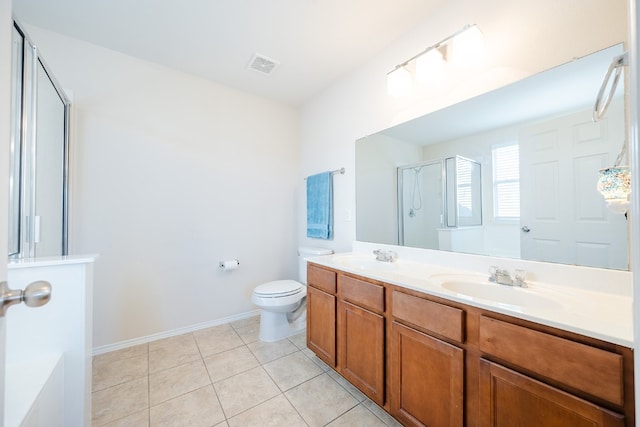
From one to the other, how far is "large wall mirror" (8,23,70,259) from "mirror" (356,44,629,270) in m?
2.17

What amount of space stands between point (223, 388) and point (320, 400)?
64 centimetres

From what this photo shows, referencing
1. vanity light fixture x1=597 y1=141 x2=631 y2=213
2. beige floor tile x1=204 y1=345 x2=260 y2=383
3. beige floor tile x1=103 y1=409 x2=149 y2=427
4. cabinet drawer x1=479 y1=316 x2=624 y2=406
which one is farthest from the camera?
beige floor tile x1=204 y1=345 x2=260 y2=383

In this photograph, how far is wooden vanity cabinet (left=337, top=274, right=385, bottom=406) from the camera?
1.34 meters

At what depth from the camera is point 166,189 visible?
2.25 m

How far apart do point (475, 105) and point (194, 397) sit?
7.99 ft

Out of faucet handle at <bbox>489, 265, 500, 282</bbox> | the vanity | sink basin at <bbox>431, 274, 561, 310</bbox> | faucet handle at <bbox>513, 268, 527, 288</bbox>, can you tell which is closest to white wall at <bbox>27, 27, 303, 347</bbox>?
the vanity

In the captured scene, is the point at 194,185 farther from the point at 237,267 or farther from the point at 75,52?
the point at 75,52

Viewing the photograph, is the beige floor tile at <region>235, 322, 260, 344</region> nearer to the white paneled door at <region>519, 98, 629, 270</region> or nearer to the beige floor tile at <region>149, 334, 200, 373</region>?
the beige floor tile at <region>149, 334, 200, 373</region>

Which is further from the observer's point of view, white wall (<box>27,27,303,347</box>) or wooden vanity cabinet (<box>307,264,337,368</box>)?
white wall (<box>27,27,303,347</box>)

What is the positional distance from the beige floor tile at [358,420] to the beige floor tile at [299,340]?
2.46 ft

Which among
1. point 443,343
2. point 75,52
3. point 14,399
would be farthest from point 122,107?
point 443,343

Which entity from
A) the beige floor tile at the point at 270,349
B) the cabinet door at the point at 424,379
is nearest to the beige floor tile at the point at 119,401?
the beige floor tile at the point at 270,349

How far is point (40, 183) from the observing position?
145 centimetres

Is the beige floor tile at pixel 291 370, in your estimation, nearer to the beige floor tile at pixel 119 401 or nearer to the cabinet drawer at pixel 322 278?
the cabinet drawer at pixel 322 278
